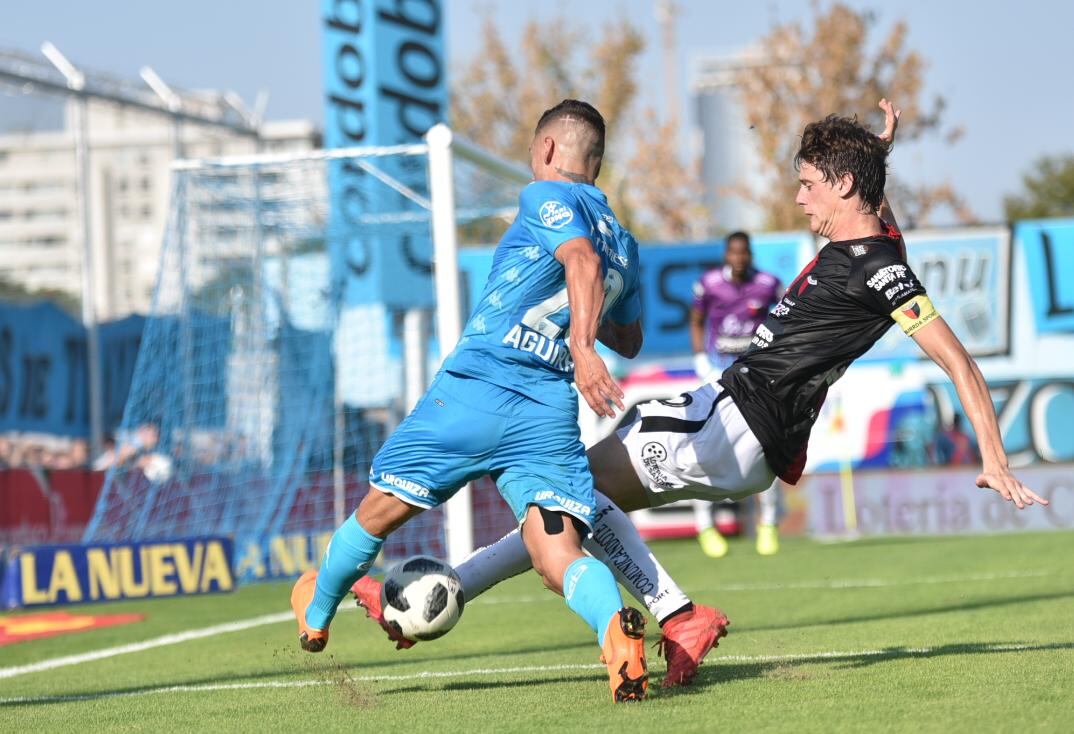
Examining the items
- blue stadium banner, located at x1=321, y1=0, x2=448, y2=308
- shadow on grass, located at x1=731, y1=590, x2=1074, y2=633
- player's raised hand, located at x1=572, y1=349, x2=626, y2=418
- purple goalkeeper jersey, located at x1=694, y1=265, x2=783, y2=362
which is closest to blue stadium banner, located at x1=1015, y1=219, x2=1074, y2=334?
blue stadium banner, located at x1=321, y1=0, x2=448, y2=308

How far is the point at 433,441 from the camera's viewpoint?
4957 mm

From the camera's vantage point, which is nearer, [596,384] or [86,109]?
[596,384]

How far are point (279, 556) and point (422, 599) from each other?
758 cm

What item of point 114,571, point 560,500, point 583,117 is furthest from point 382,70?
point 560,500

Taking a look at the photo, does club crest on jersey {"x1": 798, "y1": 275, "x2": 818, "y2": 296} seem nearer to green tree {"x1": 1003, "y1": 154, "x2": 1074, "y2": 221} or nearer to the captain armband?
the captain armband

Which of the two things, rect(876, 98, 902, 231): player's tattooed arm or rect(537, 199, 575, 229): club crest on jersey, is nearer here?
rect(537, 199, 575, 229): club crest on jersey

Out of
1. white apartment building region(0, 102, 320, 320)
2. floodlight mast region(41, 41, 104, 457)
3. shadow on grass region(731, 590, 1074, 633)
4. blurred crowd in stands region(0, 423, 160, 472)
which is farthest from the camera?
white apartment building region(0, 102, 320, 320)

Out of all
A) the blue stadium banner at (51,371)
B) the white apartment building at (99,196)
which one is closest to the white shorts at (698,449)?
the white apartment building at (99,196)

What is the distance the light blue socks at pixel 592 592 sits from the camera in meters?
4.61

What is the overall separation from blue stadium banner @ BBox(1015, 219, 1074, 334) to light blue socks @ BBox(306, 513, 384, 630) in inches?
645

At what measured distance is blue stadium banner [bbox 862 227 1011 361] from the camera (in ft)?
64.7

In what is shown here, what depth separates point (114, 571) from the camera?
34.8ft

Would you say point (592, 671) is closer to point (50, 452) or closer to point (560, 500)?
point (560, 500)

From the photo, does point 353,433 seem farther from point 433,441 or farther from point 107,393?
point 433,441
